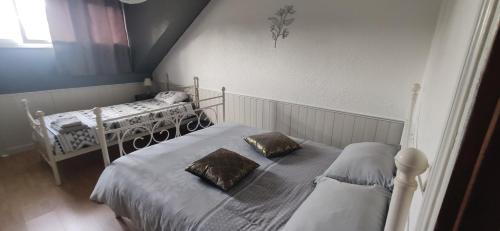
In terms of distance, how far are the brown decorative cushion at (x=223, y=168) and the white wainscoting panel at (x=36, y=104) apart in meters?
3.09

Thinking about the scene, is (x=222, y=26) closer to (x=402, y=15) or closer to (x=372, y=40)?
→ (x=372, y=40)

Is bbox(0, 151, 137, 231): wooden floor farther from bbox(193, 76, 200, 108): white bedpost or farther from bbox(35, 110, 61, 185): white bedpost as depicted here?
bbox(193, 76, 200, 108): white bedpost

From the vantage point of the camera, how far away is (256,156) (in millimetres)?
1909

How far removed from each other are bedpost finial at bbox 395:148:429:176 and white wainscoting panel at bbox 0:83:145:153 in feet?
14.2

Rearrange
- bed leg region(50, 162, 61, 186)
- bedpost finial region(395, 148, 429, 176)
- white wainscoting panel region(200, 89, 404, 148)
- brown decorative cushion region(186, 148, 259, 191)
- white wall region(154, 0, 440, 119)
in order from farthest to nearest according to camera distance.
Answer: bed leg region(50, 162, 61, 186), white wainscoting panel region(200, 89, 404, 148), white wall region(154, 0, 440, 119), brown decorative cushion region(186, 148, 259, 191), bedpost finial region(395, 148, 429, 176)

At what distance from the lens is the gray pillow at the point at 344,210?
96cm

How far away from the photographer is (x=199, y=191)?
4.61ft

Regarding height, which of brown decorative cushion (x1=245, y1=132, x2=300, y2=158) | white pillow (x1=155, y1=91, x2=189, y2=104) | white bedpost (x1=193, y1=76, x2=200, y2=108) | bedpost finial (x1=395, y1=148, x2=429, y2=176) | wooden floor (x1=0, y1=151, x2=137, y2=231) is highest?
bedpost finial (x1=395, y1=148, x2=429, y2=176)

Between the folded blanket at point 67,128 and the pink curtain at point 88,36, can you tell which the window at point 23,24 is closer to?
the pink curtain at point 88,36

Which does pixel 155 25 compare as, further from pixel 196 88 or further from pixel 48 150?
pixel 48 150

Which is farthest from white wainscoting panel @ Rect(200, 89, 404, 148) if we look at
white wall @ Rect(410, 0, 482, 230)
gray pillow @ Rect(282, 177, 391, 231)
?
white wall @ Rect(410, 0, 482, 230)

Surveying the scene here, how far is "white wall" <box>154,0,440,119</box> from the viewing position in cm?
194

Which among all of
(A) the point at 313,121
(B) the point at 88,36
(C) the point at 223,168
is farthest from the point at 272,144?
(B) the point at 88,36

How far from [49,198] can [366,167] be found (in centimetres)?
288
